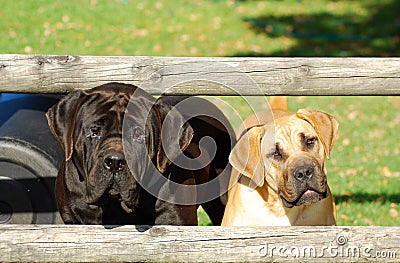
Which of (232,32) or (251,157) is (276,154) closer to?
(251,157)

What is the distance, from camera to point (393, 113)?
11555mm

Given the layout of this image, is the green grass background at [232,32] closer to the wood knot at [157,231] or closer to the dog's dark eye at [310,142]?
the dog's dark eye at [310,142]

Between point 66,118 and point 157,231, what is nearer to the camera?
point 157,231

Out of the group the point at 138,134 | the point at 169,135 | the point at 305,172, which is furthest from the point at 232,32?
the point at 138,134

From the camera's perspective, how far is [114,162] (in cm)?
434

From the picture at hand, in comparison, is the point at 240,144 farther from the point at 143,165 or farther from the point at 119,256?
the point at 119,256

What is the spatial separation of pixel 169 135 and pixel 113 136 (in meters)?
0.36

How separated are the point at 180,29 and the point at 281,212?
11355mm

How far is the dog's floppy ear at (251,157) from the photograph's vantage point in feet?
16.9

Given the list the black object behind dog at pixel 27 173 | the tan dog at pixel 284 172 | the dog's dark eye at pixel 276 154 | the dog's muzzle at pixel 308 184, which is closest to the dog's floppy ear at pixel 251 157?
the tan dog at pixel 284 172

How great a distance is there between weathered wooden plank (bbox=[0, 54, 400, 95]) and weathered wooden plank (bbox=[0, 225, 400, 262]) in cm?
137

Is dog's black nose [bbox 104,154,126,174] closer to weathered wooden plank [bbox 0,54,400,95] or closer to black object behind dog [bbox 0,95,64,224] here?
weathered wooden plank [bbox 0,54,400,95]

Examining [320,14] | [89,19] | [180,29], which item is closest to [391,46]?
[320,14]

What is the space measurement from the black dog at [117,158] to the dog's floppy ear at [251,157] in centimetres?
41
